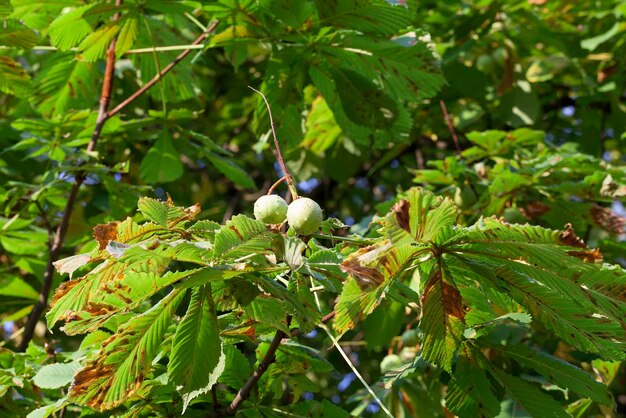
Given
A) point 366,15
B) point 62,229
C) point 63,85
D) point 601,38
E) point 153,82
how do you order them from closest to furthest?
1. point 366,15
2. point 62,229
3. point 153,82
4. point 63,85
5. point 601,38

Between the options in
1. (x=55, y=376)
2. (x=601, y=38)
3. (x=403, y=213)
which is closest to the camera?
(x=403, y=213)

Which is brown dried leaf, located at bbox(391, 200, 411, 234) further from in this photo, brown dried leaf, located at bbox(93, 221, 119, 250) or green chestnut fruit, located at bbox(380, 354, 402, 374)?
green chestnut fruit, located at bbox(380, 354, 402, 374)

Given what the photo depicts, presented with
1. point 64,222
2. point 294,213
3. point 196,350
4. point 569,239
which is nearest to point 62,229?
point 64,222

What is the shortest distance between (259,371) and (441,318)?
0.33 m

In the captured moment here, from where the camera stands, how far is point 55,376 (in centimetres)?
142

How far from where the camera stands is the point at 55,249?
201 centimetres

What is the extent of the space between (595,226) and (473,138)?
47 cm

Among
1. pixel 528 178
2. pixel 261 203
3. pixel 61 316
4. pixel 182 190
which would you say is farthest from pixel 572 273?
pixel 182 190

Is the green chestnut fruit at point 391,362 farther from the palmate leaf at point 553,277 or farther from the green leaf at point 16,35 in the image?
the green leaf at point 16,35

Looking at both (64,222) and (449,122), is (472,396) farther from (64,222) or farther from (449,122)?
(449,122)

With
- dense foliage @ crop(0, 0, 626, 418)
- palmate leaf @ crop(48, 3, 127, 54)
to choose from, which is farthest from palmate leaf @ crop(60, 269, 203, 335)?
palmate leaf @ crop(48, 3, 127, 54)

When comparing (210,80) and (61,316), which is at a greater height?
(61,316)

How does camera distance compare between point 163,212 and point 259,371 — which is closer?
point 163,212

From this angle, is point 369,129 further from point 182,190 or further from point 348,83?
point 182,190
